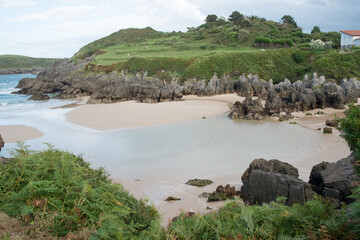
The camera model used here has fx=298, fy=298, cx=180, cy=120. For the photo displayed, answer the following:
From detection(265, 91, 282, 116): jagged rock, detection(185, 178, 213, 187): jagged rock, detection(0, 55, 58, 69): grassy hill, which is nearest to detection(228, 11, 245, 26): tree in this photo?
detection(265, 91, 282, 116): jagged rock

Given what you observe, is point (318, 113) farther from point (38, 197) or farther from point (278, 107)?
point (38, 197)

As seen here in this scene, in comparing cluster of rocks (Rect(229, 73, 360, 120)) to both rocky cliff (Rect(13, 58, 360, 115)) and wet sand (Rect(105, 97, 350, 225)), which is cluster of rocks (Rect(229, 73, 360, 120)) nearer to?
rocky cliff (Rect(13, 58, 360, 115))

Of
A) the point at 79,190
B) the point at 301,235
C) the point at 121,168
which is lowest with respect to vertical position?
the point at 121,168

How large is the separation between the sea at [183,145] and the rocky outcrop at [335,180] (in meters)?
3.71

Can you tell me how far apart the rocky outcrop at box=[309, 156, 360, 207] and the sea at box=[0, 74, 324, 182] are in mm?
3711

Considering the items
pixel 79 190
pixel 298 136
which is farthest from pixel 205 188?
pixel 298 136

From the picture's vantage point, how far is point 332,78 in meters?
39.4

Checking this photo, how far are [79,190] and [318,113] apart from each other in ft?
81.7

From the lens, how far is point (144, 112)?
2925 centimetres

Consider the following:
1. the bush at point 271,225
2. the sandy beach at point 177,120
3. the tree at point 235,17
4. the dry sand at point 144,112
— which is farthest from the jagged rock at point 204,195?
the tree at point 235,17

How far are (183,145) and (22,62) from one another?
162 m

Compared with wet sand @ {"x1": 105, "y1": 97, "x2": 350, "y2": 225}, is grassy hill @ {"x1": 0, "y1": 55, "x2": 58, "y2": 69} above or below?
above

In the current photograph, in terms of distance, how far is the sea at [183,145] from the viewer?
14.0 m

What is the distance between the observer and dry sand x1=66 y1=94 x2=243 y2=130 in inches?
984
